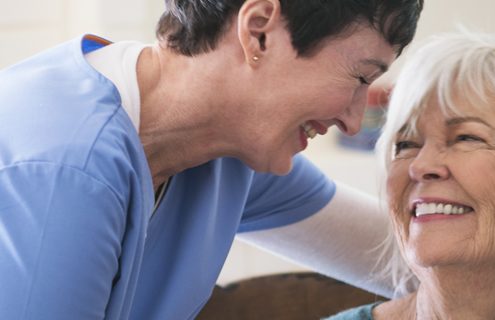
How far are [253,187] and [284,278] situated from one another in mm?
471

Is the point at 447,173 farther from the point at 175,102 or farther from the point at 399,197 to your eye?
the point at 175,102

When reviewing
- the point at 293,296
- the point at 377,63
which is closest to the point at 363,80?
the point at 377,63

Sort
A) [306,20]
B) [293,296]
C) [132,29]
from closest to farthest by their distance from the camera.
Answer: [306,20]
[293,296]
[132,29]

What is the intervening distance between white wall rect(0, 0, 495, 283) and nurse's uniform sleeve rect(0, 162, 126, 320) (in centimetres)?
105

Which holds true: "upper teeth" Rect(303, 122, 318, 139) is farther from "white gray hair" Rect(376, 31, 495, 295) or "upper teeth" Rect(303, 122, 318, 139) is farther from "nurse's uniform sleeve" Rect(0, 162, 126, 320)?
"nurse's uniform sleeve" Rect(0, 162, 126, 320)

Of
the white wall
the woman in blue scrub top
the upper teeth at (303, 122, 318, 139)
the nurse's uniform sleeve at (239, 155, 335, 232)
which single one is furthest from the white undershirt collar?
the white wall

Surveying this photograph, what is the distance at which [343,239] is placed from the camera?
1.73 metres

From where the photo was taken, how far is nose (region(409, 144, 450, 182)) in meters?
1.39

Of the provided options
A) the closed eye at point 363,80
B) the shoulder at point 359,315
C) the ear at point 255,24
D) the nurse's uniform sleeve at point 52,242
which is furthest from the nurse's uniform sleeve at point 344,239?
the nurse's uniform sleeve at point 52,242

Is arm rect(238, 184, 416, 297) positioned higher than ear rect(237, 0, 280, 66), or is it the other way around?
ear rect(237, 0, 280, 66)

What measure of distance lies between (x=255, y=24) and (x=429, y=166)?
407 mm

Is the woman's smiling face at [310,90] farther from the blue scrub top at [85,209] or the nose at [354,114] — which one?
the blue scrub top at [85,209]

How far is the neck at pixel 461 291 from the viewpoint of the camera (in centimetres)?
138

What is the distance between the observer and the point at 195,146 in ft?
4.35
